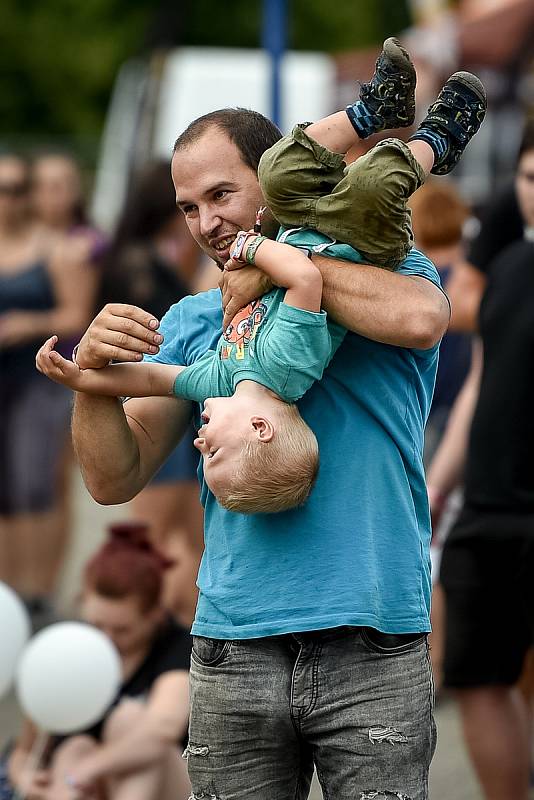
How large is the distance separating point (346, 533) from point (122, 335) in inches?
19.9

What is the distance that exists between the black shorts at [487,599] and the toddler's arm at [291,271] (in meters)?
→ 1.82

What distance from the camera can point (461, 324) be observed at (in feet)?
15.9

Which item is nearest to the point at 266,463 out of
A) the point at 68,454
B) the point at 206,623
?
the point at 206,623

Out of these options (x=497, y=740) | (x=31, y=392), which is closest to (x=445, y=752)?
(x=497, y=740)

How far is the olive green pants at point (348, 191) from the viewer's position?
226 centimetres

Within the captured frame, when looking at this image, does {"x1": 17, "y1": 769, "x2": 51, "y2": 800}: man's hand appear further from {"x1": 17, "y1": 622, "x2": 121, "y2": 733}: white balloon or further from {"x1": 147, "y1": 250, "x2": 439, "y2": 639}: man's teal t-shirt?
{"x1": 147, "y1": 250, "x2": 439, "y2": 639}: man's teal t-shirt

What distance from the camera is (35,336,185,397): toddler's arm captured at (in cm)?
249

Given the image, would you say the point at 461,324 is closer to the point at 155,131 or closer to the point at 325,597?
the point at 325,597

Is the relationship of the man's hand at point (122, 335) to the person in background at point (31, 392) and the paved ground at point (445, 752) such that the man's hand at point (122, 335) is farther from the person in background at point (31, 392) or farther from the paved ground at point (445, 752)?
the person in background at point (31, 392)

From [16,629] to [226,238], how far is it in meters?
2.01

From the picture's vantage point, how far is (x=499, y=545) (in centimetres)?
398

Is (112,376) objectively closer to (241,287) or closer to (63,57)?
(241,287)

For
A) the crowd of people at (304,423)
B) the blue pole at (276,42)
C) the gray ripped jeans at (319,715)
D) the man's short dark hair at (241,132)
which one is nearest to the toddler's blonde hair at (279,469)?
the crowd of people at (304,423)

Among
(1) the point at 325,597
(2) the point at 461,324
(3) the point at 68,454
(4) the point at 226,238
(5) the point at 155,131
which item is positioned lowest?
(5) the point at 155,131
